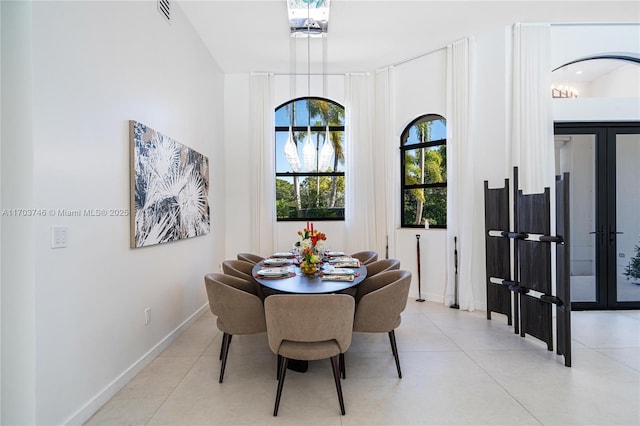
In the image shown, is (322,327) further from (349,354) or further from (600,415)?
(600,415)

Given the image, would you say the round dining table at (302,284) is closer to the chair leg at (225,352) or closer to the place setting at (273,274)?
the place setting at (273,274)

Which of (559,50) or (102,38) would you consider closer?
(102,38)

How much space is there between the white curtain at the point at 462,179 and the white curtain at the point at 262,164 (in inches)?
111

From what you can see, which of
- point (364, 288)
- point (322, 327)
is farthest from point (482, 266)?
point (322, 327)

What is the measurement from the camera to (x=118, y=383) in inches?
101

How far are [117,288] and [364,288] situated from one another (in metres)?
2.16

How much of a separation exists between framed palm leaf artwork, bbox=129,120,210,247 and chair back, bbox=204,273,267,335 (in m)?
0.84

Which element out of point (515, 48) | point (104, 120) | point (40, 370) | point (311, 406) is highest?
point (515, 48)

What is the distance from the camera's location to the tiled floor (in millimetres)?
2209

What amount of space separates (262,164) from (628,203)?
5217 millimetres

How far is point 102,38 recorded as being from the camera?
2.43 metres

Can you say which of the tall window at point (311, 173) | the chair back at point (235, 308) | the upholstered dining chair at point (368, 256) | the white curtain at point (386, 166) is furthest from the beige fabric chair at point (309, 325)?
the tall window at point (311, 173)

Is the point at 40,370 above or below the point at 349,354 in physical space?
above

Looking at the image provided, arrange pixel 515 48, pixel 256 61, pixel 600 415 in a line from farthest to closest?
1. pixel 256 61
2. pixel 515 48
3. pixel 600 415
